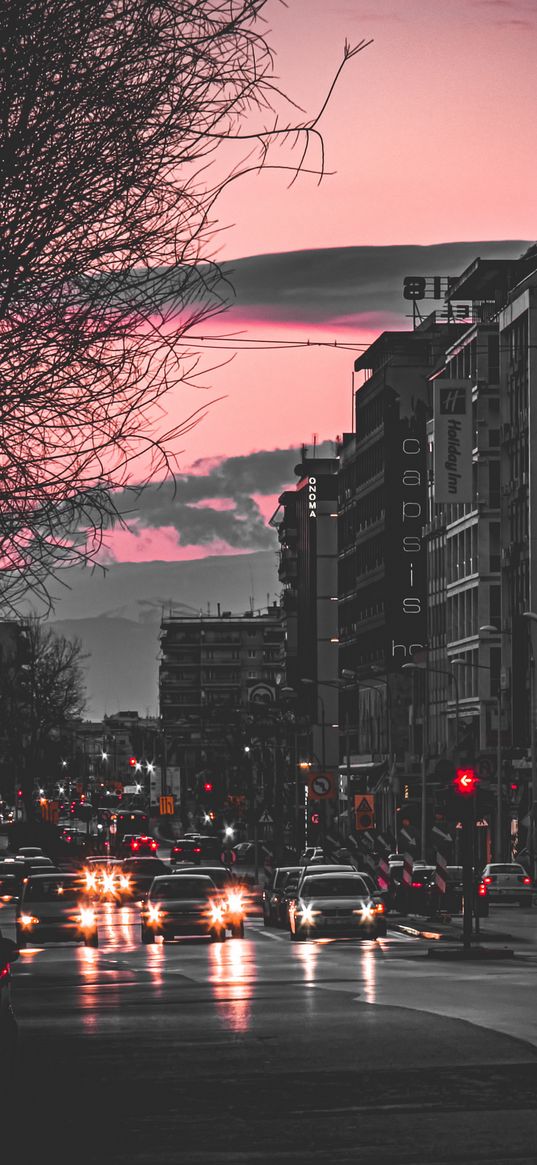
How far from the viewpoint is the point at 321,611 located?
173m

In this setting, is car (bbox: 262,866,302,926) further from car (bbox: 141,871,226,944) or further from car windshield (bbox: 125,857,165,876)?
car windshield (bbox: 125,857,165,876)

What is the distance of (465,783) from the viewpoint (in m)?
35.6

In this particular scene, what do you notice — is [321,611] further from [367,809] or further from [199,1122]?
[199,1122]

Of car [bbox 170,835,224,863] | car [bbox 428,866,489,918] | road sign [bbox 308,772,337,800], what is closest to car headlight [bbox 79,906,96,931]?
car [bbox 428,866,489,918]

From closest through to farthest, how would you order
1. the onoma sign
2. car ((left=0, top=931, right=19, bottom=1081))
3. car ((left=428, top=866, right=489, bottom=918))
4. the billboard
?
car ((left=0, top=931, right=19, bottom=1081))
car ((left=428, top=866, right=489, bottom=918))
the billboard
the onoma sign

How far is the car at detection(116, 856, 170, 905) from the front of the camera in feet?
242

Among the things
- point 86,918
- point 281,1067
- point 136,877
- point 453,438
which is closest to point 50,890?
point 86,918

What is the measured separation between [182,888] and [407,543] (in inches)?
3128

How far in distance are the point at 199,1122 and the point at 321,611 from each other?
158576mm

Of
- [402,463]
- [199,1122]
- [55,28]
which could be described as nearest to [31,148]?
[55,28]

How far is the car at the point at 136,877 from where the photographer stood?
73.6 metres

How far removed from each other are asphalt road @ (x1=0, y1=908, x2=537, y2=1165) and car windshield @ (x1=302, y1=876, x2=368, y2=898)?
411 inches

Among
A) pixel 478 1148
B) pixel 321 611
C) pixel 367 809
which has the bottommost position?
pixel 478 1148

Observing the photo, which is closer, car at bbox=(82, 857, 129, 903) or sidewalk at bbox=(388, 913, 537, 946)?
sidewalk at bbox=(388, 913, 537, 946)
